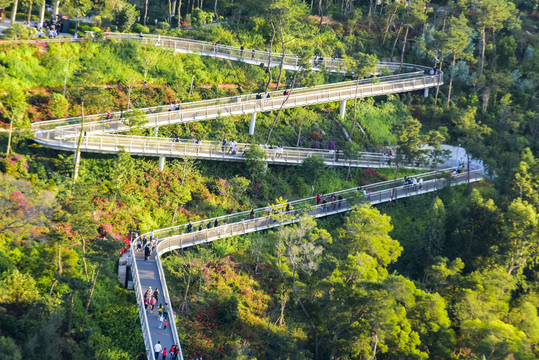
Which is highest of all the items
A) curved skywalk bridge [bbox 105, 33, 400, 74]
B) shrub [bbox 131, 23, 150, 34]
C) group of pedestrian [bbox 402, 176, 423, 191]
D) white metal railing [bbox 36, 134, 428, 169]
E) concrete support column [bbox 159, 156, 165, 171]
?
shrub [bbox 131, 23, 150, 34]

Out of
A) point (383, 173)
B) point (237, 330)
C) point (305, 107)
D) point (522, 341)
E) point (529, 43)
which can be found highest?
point (529, 43)

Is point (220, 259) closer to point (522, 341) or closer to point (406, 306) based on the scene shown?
point (406, 306)

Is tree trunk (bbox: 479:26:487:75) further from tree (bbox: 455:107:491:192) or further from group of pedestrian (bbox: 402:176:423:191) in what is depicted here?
group of pedestrian (bbox: 402:176:423:191)

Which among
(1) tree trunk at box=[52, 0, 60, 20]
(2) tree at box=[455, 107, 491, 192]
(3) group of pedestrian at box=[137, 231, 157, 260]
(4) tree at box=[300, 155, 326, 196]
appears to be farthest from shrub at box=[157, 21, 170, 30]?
(2) tree at box=[455, 107, 491, 192]

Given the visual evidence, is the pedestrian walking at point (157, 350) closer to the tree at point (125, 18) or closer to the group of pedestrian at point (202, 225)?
the group of pedestrian at point (202, 225)

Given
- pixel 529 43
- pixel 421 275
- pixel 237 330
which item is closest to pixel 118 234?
pixel 237 330

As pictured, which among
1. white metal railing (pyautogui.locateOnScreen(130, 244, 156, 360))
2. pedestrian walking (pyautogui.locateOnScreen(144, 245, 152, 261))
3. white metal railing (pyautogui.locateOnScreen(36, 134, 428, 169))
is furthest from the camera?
white metal railing (pyautogui.locateOnScreen(36, 134, 428, 169))
